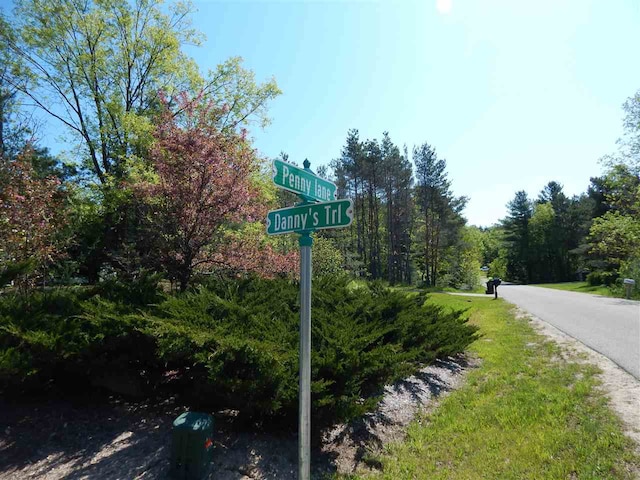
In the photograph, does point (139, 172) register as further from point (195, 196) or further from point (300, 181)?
point (300, 181)

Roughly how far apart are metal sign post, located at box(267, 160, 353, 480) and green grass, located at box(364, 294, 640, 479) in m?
1.27

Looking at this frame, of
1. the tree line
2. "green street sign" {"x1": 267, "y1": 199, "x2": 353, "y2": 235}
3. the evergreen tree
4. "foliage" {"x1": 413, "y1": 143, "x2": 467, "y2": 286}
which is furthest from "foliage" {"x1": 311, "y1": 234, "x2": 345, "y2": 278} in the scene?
the evergreen tree

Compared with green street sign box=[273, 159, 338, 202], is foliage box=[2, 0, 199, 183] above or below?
above

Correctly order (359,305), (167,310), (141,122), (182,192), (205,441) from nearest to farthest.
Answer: (205,441)
(167,310)
(359,305)
(182,192)
(141,122)

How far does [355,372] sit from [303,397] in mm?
1328

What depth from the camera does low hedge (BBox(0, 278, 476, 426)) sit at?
3041 mm

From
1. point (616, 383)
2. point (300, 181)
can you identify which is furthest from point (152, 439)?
point (616, 383)

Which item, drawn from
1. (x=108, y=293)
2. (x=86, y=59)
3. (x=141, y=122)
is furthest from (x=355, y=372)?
(x=86, y=59)

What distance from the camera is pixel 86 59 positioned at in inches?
475

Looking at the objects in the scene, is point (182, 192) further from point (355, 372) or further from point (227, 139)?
point (355, 372)

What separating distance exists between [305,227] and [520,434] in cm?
300

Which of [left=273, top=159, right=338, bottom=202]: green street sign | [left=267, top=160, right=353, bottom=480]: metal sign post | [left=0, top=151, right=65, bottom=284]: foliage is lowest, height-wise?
[left=267, top=160, right=353, bottom=480]: metal sign post

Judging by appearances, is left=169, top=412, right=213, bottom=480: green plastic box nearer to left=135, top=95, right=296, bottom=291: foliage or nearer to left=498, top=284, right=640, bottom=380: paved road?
left=135, top=95, right=296, bottom=291: foliage

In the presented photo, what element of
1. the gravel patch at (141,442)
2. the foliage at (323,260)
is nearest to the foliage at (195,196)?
the gravel patch at (141,442)
